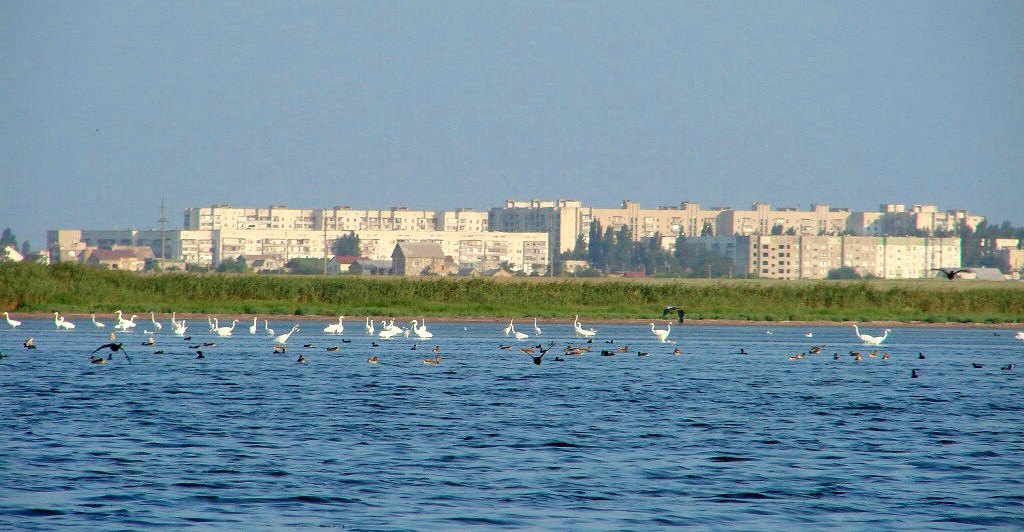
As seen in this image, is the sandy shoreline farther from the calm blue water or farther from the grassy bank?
the calm blue water

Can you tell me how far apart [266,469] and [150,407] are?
745 cm

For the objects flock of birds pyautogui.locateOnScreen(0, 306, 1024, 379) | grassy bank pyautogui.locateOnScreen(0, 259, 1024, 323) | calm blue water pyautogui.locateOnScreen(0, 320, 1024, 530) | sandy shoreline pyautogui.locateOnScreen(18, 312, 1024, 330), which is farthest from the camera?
grassy bank pyautogui.locateOnScreen(0, 259, 1024, 323)

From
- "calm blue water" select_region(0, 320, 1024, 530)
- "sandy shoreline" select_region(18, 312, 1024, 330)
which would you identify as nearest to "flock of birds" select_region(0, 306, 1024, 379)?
"calm blue water" select_region(0, 320, 1024, 530)

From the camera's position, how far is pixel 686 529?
14.3 metres

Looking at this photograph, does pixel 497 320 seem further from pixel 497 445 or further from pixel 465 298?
pixel 497 445

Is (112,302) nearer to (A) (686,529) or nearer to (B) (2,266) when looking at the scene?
(B) (2,266)

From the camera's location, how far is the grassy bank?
60.3m

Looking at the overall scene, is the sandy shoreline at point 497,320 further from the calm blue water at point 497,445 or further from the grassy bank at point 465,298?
the calm blue water at point 497,445

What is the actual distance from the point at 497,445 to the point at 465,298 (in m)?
46.4

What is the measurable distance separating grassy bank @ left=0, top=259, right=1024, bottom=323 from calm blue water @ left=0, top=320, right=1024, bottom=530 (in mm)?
23222

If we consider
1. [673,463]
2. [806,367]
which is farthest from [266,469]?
[806,367]

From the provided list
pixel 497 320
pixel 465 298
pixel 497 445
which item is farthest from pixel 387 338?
pixel 497 445

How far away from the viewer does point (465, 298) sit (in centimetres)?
6650

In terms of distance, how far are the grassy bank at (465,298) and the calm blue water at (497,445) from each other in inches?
914
